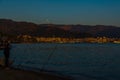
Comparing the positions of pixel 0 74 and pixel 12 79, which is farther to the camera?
pixel 0 74

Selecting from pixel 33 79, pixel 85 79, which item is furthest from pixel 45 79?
pixel 85 79

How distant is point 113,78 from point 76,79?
14.1 ft

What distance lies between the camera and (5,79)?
2209 cm

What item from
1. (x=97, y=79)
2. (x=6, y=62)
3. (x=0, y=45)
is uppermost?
(x=6, y=62)

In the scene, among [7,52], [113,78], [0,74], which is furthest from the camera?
A: [113,78]

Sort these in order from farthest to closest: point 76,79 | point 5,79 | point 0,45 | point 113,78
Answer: point 0,45 < point 113,78 < point 76,79 < point 5,79

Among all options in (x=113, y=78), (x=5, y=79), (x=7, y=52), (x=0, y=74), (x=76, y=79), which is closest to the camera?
(x=5, y=79)

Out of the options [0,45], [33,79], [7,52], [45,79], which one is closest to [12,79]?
[33,79]

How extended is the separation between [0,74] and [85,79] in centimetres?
1003

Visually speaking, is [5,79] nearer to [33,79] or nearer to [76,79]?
[33,79]

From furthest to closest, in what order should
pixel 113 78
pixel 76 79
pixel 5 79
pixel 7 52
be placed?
1. pixel 113 78
2. pixel 76 79
3. pixel 7 52
4. pixel 5 79

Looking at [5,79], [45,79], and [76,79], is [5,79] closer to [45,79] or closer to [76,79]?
[45,79]

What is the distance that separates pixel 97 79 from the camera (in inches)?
1256

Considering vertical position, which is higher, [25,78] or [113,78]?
[25,78]
